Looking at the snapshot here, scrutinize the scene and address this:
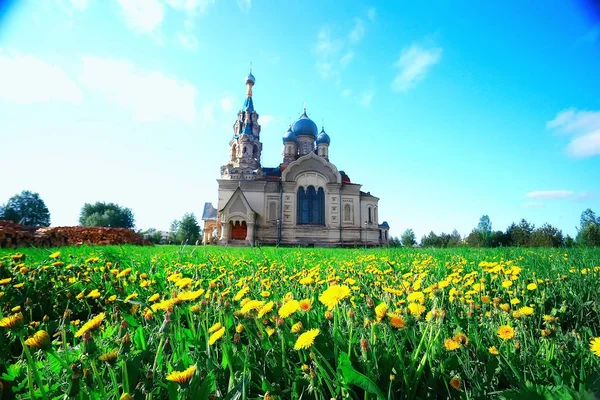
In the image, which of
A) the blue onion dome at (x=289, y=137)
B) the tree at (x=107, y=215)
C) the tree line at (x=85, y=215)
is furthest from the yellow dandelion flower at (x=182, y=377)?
the tree at (x=107, y=215)

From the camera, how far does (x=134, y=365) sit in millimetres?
1009

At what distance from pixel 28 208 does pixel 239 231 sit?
40.9 m

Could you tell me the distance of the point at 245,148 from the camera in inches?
1238

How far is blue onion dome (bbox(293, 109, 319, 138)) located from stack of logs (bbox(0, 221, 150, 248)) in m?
21.7

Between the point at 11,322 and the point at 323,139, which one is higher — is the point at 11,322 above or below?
below

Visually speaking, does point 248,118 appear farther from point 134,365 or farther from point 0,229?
point 134,365

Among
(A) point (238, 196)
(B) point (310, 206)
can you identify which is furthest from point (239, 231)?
(B) point (310, 206)

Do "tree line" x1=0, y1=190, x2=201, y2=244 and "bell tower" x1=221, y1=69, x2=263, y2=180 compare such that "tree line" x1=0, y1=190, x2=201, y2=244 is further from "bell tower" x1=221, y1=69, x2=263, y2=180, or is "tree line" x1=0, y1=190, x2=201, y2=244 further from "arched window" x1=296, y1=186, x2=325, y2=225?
"arched window" x1=296, y1=186, x2=325, y2=225

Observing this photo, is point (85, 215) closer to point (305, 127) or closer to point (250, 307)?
point (305, 127)

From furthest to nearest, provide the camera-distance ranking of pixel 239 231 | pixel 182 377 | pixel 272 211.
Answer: pixel 272 211 → pixel 239 231 → pixel 182 377

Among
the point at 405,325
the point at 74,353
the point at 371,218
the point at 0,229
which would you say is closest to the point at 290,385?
the point at 405,325

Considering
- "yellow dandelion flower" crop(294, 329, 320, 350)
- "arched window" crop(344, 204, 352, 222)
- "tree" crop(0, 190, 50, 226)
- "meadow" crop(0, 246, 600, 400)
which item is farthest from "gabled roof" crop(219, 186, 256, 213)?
"tree" crop(0, 190, 50, 226)

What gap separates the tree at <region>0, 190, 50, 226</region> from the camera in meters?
46.7

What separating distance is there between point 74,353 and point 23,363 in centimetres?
17
